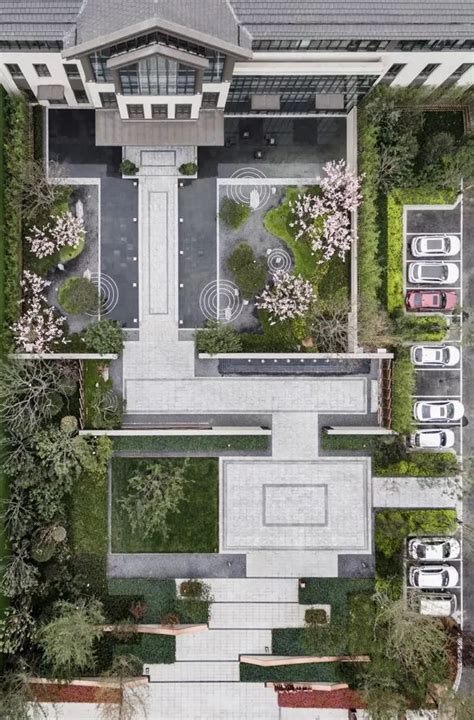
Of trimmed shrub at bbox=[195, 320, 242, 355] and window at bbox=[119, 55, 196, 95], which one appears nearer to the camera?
window at bbox=[119, 55, 196, 95]

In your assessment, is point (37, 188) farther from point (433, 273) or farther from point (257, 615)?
point (257, 615)

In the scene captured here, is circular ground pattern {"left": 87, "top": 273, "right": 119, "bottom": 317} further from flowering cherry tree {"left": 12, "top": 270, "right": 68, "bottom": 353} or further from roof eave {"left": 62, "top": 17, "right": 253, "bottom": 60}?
roof eave {"left": 62, "top": 17, "right": 253, "bottom": 60}

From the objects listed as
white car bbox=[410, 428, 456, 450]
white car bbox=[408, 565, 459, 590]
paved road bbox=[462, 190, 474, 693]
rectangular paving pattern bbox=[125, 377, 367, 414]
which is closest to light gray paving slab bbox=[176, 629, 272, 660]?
white car bbox=[408, 565, 459, 590]

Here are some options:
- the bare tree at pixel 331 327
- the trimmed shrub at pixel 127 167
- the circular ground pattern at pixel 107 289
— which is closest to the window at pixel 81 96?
the trimmed shrub at pixel 127 167

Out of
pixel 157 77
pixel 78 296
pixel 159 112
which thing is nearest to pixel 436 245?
pixel 159 112

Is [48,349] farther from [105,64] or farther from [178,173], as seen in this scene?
[105,64]

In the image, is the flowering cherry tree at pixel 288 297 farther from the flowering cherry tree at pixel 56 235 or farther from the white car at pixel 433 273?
the flowering cherry tree at pixel 56 235
